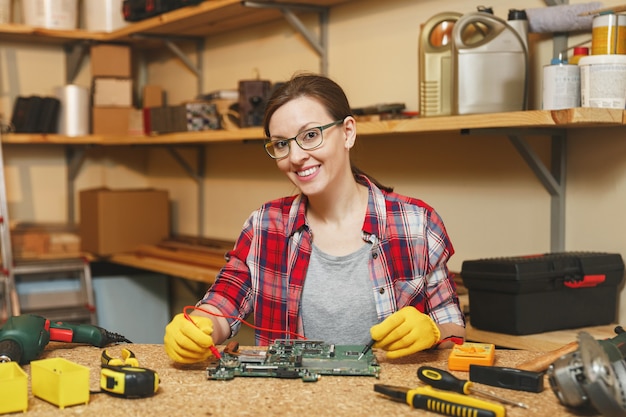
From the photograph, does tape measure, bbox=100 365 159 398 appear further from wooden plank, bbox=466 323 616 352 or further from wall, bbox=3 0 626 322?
wall, bbox=3 0 626 322

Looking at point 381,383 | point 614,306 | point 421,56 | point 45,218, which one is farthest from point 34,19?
point 381,383

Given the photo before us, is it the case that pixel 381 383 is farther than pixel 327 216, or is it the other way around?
pixel 327 216


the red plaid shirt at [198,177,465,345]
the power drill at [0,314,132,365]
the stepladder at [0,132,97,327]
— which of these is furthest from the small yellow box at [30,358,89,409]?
the stepladder at [0,132,97,327]

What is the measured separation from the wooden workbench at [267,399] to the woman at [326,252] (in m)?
0.38

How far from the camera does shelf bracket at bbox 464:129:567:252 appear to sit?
2369 mm

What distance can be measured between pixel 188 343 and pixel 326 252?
20.6 inches

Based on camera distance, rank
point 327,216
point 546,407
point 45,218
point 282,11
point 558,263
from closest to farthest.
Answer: point 546,407, point 327,216, point 558,263, point 282,11, point 45,218

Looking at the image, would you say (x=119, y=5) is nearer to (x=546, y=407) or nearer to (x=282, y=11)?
(x=282, y=11)

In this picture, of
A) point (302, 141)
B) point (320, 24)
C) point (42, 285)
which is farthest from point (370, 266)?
point (42, 285)

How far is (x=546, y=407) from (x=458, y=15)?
155 centimetres

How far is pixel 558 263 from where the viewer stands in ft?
6.99

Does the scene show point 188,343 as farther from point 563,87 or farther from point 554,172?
point 554,172

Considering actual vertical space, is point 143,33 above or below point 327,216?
above

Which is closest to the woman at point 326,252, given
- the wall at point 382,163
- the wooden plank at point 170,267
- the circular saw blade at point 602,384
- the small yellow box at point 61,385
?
the small yellow box at point 61,385
